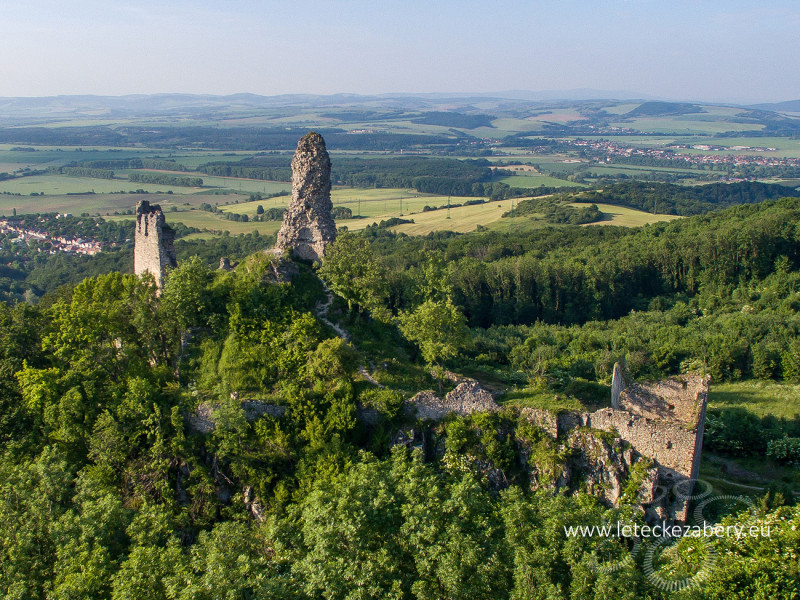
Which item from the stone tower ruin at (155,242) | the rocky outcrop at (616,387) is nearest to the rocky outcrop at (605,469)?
the rocky outcrop at (616,387)

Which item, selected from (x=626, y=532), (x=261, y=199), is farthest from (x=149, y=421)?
(x=261, y=199)

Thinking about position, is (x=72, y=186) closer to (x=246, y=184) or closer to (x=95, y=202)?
(x=95, y=202)

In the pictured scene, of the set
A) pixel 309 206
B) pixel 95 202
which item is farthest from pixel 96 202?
pixel 309 206

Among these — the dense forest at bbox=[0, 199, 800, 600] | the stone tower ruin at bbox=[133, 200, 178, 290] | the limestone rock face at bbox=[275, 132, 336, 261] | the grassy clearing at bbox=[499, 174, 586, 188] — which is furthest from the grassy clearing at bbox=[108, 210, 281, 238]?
the grassy clearing at bbox=[499, 174, 586, 188]

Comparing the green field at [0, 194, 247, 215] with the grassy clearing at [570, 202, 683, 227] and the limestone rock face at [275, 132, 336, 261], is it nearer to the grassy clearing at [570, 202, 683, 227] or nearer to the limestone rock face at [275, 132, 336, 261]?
the grassy clearing at [570, 202, 683, 227]

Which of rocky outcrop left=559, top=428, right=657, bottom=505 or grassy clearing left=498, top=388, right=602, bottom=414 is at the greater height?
grassy clearing left=498, top=388, right=602, bottom=414

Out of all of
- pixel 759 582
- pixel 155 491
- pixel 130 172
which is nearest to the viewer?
pixel 759 582

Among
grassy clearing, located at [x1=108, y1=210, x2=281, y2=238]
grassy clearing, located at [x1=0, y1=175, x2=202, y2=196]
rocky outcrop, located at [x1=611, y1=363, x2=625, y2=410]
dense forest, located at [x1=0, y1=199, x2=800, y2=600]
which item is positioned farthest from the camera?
grassy clearing, located at [x1=0, y1=175, x2=202, y2=196]

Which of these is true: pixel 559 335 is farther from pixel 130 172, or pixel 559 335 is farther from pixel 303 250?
pixel 130 172
